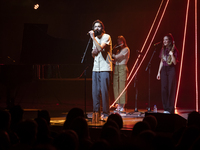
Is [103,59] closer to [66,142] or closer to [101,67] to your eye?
[101,67]

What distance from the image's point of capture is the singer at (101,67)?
15.4 ft

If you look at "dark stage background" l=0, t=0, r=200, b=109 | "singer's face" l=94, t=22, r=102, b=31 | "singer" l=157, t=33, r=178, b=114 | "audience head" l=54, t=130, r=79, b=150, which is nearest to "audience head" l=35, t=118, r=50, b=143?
"audience head" l=54, t=130, r=79, b=150

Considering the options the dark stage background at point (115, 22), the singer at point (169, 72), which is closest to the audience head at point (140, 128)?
the singer at point (169, 72)

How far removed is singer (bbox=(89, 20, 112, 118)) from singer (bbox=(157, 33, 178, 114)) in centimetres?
130

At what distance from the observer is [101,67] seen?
473cm

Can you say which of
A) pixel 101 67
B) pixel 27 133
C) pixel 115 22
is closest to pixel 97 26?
pixel 101 67

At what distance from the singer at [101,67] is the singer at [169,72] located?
1.30 meters

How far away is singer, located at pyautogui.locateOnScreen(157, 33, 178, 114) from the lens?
5355 mm

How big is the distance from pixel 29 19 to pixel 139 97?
14.2ft

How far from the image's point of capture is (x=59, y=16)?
858 cm

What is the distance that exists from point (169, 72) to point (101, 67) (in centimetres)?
151

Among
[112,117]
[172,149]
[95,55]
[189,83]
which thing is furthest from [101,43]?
[189,83]

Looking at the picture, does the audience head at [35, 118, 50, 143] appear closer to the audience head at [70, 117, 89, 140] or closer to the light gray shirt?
the audience head at [70, 117, 89, 140]

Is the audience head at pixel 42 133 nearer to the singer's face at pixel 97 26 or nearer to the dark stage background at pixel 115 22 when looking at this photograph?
the singer's face at pixel 97 26
